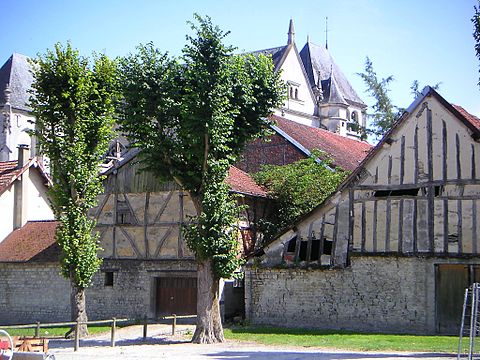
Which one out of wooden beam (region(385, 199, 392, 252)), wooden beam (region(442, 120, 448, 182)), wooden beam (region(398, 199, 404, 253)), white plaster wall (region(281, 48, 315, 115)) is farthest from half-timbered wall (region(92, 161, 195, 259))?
white plaster wall (region(281, 48, 315, 115))

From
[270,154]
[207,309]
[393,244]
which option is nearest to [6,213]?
[270,154]

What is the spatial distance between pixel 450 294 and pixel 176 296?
9.39 meters

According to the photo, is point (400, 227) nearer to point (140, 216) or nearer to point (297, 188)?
point (297, 188)

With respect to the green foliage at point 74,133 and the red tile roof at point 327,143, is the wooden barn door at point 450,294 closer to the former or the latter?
the red tile roof at point 327,143

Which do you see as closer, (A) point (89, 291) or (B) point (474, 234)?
(B) point (474, 234)

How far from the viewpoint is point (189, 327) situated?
23.2 m

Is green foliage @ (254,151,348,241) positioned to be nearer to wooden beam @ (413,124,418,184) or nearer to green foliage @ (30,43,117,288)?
wooden beam @ (413,124,418,184)

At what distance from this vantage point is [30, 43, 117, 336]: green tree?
21.4 metres

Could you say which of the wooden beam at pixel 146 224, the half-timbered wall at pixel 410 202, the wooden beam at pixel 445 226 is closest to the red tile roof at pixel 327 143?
the wooden beam at pixel 146 224

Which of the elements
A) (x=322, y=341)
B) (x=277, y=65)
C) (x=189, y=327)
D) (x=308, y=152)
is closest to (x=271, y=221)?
(x=308, y=152)

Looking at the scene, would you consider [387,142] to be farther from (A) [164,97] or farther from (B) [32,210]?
(B) [32,210]

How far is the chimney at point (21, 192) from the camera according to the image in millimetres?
30161

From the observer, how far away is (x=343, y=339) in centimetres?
1948

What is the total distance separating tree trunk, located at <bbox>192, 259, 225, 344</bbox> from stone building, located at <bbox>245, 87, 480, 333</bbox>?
4.04 meters
